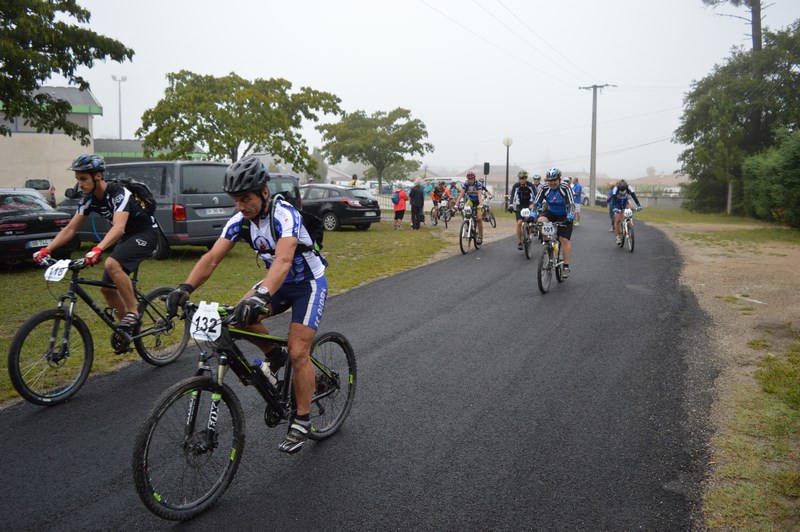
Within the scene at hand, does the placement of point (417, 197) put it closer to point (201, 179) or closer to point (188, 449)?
point (201, 179)

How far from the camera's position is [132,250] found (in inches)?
234

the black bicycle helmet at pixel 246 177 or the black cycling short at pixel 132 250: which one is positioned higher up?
the black bicycle helmet at pixel 246 177

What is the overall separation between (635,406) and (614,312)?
3858 mm

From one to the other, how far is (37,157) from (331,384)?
4690 cm

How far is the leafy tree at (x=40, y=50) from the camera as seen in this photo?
1252 cm

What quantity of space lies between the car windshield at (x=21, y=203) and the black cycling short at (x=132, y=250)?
22.3 ft

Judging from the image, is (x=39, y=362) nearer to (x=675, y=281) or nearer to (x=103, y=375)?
(x=103, y=375)

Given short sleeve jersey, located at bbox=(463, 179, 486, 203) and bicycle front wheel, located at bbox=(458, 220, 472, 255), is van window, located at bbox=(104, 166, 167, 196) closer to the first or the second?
bicycle front wheel, located at bbox=(458, 220, 472, 255)

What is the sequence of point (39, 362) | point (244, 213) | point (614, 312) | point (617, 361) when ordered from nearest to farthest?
A: point (244, 213) < point (39, 362) < point (617, 361) < point (614, 312)

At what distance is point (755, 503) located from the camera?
3.58 meters

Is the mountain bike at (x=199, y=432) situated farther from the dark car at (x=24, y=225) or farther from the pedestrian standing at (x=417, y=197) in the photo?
the pedestrian standing at (x=417, y=197)

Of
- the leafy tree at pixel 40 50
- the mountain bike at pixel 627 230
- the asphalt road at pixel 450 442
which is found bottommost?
the asphalt road at pixel 450 442

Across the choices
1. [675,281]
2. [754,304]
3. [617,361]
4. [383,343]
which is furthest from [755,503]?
[675,281]

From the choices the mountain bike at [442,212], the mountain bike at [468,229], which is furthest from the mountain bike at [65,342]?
the mountain bike at [442,212]
